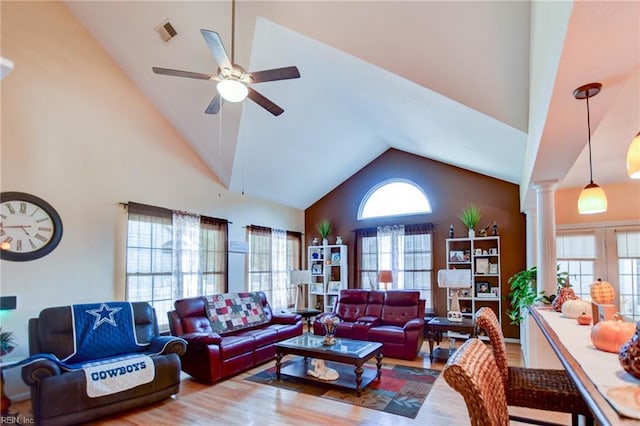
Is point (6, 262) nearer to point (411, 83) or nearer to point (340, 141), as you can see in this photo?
point (411, 83)

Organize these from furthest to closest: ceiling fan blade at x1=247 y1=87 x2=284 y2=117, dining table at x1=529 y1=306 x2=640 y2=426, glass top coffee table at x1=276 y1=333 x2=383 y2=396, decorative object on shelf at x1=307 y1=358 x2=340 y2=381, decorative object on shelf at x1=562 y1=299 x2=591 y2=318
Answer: decorative object on shelf at x1=307 y1=358 x2=340 y2=381
glass top coffee table at x1=276 y1=333 x2=383 y2=396
ceiling fan blade at x1=247 y1=87 x2=284 y2=117
decorative object on shelf at x1=562 y1=299 x2=591 y2=318
dining table at x1=529 y1=306 x2=640 y2=426

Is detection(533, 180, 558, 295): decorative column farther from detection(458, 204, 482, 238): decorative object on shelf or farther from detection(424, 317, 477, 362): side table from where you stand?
detection(458, 204, 482, 238): decorative object on shelf

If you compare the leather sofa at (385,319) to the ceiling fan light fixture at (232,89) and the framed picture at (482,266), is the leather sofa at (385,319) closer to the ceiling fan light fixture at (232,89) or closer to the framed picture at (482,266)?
the framed picture at (482,266)

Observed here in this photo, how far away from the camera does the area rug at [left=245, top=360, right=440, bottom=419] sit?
3.59 metres

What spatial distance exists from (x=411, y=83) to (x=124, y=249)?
4105mm

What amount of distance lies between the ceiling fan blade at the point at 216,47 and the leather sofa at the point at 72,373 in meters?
3.01

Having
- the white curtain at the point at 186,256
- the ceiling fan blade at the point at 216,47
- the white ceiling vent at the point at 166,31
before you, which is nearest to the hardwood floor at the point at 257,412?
the white curtain at the point at 186,256

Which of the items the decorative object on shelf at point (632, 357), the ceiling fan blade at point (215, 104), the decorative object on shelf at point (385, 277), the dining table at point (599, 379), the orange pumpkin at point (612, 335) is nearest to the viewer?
the dining table at point (599, 379)

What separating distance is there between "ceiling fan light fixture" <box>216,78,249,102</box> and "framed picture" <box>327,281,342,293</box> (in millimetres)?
5302

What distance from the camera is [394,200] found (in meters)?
7.57

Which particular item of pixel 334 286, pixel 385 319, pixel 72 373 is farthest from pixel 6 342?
pixel 334 286

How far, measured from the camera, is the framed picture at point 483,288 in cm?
635

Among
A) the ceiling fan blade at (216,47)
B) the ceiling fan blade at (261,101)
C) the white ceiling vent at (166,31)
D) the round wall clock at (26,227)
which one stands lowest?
the round wall clock at (26,227)

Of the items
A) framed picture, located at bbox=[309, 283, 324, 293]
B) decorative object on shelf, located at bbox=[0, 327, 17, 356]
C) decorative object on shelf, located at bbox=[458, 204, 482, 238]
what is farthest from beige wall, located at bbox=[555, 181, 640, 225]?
decorative object on shelf, located at bbox=[0, 327, 17, 356]
